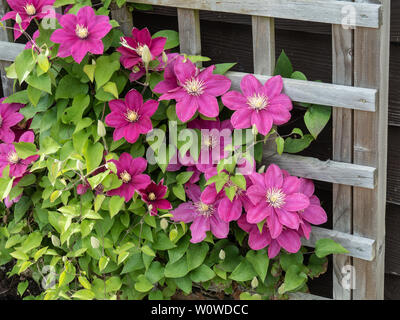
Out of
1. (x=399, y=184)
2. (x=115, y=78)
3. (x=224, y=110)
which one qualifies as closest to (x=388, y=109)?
(x=399, y=184)

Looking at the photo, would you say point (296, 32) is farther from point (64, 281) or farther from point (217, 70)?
point (64, 281)

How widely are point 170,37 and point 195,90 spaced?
0.18 meters

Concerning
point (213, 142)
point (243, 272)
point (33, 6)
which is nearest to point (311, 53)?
point (213, 142)

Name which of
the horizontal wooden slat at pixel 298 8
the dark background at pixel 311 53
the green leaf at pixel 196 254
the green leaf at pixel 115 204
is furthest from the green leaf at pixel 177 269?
the horizontal wooden slat at pixel 298 8

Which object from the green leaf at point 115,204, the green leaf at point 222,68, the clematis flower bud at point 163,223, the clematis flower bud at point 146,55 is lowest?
the clematis flower bud at point 163,223

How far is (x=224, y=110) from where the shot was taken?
5.67 ft

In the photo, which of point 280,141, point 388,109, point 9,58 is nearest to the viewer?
point 280,141

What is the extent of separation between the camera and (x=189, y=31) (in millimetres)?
1669

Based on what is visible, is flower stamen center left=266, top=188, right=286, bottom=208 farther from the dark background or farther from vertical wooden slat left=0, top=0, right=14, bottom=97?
vertical wooden slat left=0, top=0, right=14, bottom=97

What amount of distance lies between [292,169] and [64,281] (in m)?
0.66

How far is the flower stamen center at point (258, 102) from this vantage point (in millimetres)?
1592

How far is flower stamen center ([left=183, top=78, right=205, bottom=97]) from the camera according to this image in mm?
1613

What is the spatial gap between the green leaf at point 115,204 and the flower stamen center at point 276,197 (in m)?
0.35

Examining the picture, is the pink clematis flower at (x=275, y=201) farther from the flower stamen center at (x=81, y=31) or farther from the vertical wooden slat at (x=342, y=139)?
the flower stamen center at (x=81, y=31)
